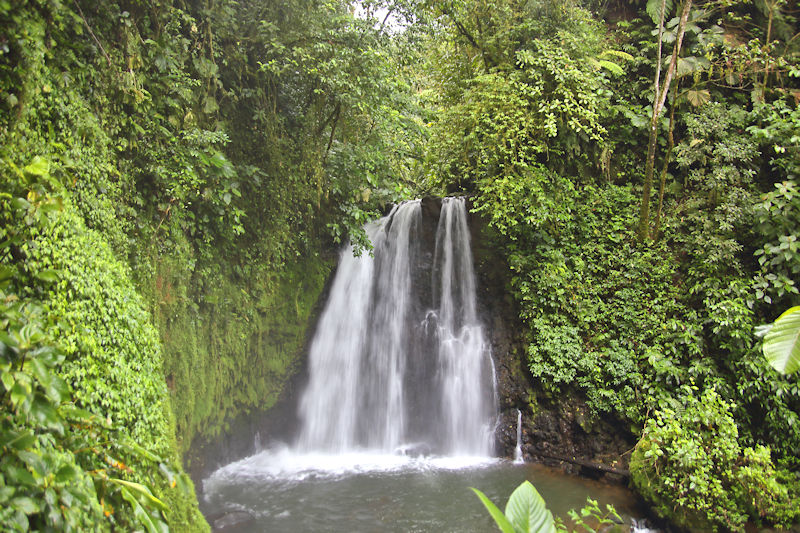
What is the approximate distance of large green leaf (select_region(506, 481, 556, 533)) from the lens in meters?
1.57

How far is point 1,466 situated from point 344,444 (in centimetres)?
670

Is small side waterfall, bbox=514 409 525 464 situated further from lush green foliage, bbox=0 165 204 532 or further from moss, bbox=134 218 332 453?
lush green foliage, bbox=0 165 204 532

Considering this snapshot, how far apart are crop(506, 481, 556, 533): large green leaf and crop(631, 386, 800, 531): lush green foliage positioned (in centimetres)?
501

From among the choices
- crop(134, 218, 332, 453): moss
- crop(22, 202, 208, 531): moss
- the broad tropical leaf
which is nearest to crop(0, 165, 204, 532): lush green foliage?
crop(22, 202, 208, 531): moss

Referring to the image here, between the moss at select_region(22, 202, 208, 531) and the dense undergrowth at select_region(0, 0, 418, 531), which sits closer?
Result: the dense undergrowth at select_region(0, 0, 418, 531)

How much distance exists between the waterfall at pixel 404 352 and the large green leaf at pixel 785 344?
18.1 ft

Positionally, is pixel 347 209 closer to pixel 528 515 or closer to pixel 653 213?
pixel 653 213

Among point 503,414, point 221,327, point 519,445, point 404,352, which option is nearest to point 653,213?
point 503,414

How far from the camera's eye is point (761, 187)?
25.1 feet

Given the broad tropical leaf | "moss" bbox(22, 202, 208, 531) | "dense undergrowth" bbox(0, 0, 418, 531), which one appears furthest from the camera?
the broad tropical leaf

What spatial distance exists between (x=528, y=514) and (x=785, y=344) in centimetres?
263

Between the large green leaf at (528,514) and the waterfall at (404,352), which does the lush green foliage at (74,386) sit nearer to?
the large green leaf at (528,514)

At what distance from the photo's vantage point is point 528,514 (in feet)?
5.24

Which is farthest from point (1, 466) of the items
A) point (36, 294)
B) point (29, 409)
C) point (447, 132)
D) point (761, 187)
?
point (761, 187)
